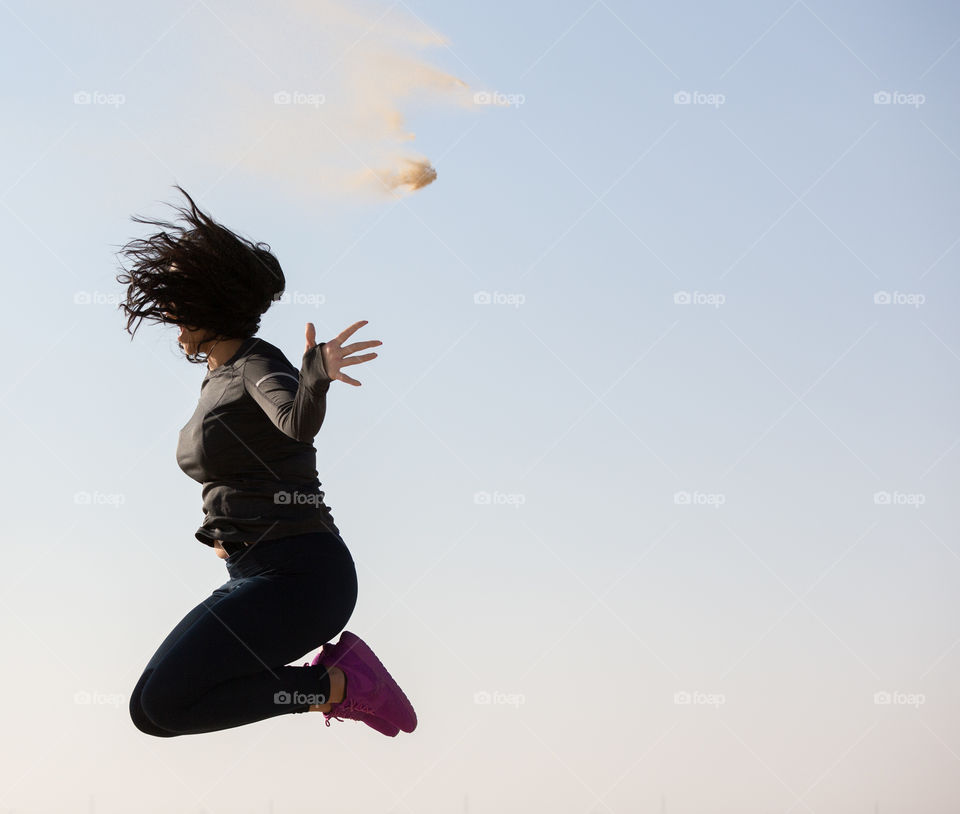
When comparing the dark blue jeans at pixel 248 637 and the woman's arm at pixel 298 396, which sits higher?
the woman's arm at pixel 298 396

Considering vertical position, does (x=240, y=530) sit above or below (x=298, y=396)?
below

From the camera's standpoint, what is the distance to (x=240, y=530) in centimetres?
470

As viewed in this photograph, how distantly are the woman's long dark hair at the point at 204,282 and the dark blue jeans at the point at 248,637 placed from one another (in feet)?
2.86

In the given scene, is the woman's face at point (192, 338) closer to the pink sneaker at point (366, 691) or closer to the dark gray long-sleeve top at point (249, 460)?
the dark gray long-sleeve top at point (249, 460)

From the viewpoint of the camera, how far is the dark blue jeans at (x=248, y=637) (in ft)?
15.0

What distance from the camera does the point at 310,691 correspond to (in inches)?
192

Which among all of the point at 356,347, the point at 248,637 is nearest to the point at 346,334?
the point at 356,347

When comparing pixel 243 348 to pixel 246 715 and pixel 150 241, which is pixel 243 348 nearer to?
pixel 150 241

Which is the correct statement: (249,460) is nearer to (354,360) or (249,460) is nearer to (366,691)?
(354,360)

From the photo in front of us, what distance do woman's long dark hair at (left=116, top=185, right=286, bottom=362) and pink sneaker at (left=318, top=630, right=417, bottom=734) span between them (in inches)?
50.5

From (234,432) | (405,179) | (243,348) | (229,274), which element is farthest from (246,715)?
(405,179)

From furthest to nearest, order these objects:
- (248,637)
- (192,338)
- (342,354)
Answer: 1. (192,338)
2. (248,637)
3. (342,354)

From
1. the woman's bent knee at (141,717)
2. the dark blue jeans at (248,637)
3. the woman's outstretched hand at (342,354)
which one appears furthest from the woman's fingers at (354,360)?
the woman's bent knee at (141,717)

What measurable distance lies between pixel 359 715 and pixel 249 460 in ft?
3.94
